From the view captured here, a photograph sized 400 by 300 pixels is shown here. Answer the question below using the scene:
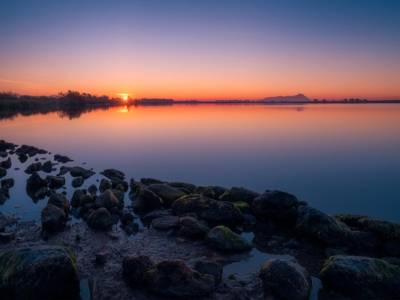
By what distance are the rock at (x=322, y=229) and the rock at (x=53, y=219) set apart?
956 cm

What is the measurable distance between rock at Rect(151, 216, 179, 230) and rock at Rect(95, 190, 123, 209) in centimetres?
256

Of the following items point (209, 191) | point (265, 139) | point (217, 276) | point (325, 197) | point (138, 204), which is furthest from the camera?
point (265, 139)

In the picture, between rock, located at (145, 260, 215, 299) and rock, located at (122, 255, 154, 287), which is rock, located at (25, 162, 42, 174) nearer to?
rock, located at (122, 255, 154, 287)

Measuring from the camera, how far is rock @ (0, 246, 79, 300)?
7676 millimetres

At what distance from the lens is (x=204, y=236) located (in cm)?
1184

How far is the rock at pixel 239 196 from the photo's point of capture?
52.6 ft

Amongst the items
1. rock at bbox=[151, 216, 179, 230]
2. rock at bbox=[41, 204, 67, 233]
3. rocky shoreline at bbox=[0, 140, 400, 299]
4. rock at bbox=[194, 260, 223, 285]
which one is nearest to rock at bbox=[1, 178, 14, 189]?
rocky shoreline at bbox=[0, 140, 400, 299]

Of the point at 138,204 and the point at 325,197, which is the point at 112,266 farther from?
the point at 325,197

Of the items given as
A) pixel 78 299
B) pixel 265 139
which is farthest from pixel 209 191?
pixel 265 139

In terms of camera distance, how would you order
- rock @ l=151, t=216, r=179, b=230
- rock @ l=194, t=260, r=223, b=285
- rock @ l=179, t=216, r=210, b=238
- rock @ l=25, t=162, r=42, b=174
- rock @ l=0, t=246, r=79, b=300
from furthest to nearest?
rock @ l=25, t=162, r=42, b=174
rock @ l=151, t=216, r=179, b=230
rock @ l=179, t=216, r=210, b=238
rock @ l=194, t=260, r=223, b=285
rock @ l=0, t=246, r=79, b=300

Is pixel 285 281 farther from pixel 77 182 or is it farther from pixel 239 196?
pixel 77 182

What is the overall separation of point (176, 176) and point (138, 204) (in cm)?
838

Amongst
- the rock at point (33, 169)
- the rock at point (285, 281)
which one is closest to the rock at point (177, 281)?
the rock at point (285, 281)

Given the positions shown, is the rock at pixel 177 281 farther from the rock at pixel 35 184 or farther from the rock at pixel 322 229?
the rock at pixel 35 184
